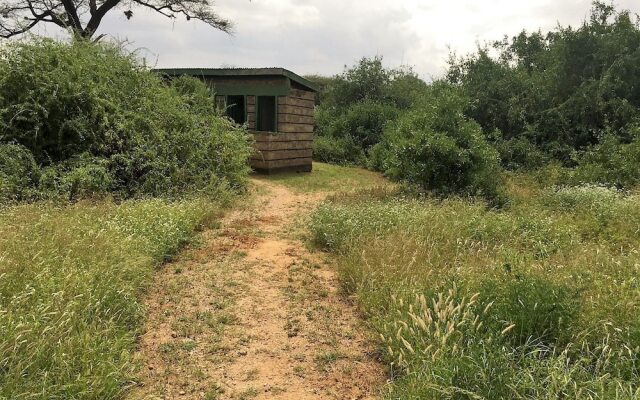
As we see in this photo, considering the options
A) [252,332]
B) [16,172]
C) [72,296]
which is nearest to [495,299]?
[252,332]

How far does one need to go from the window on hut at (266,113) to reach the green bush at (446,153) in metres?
5.66

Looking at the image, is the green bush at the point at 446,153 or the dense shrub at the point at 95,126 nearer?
the dense shrub at the point at 95,126

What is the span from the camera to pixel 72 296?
3.85m

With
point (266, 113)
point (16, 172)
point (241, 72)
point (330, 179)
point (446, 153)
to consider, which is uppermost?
point (241, 72)

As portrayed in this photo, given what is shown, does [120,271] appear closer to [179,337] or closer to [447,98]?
[179,337]

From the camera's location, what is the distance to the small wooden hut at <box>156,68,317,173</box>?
14.4 metres

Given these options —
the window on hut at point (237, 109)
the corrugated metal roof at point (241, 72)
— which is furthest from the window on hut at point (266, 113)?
the corrugated metal roof at point (241, 72)

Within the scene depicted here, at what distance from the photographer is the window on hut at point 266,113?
49.9 feet

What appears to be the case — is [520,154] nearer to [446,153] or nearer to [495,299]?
[446,153]

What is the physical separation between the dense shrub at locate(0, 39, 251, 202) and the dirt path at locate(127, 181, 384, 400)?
331 centimetres

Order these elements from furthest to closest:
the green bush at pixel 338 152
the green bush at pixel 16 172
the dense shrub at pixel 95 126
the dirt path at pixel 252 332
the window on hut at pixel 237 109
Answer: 1. the green bush at pixel 338 152
2. the window on hut at pixel 237 109
3. the dense shrub at pixel 95 126
4. the green bush at pixel 16 172
5. the dirt path at pixel 252 332

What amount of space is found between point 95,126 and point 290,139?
22.5 feet

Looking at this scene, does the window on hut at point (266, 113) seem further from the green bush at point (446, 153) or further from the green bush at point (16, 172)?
the green bush at point (16, 172)

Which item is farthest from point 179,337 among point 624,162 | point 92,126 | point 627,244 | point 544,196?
point 624,162
